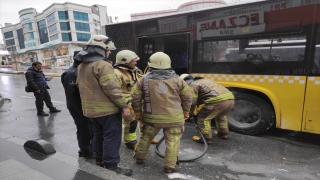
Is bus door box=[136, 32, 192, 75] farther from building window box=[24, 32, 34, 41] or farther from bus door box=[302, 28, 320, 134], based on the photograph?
building window box=[24, 32, 34, 41]

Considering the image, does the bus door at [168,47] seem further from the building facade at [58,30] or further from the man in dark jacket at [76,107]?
the building facade at [58,30]

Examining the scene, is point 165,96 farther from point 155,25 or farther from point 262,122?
point 155,25

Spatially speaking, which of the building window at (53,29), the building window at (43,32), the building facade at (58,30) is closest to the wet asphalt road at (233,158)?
the building facade at (58,30)

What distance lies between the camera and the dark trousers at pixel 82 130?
3193 millimetres

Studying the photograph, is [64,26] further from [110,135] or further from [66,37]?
[110,135]

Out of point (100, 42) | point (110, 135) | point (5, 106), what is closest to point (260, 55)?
point (100, 42)

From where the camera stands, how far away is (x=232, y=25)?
162 inches

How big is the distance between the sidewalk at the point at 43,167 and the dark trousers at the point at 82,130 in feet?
1.02

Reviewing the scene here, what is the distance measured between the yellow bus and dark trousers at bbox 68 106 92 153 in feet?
Result: 8.25

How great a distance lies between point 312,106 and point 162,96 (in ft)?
8.54

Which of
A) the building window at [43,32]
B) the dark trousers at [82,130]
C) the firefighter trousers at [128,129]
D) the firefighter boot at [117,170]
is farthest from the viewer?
the building window at [43,32]

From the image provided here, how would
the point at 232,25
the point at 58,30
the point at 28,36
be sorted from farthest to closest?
the point at 28,36 < the point at 58,30 < the point at 232,25

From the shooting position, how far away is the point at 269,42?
3.86m

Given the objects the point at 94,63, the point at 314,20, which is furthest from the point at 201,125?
the point at 314,20
